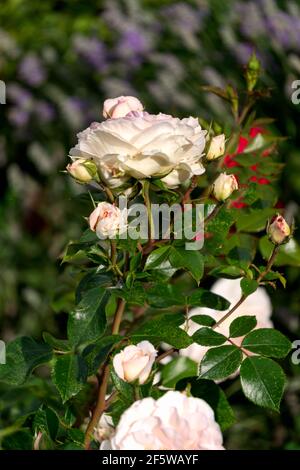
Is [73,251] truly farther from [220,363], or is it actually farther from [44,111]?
[44,111]

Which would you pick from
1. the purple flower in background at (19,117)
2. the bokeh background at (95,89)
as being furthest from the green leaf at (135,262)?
the purple flower in background at (19,117)

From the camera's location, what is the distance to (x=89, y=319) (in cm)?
90

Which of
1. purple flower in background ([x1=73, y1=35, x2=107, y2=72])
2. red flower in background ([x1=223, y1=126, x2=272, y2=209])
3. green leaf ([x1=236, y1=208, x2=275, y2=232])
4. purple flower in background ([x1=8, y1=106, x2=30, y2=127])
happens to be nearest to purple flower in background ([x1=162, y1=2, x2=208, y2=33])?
purple flower in background ([x1=73, y1=35, x2=107, y2=72])

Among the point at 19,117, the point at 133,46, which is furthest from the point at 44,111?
the point at 133,46

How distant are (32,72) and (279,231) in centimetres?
265

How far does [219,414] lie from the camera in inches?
35.4

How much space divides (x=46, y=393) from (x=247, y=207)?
40 centimetres

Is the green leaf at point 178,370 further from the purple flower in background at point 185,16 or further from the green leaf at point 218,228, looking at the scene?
the purple flower in background at point 185,16

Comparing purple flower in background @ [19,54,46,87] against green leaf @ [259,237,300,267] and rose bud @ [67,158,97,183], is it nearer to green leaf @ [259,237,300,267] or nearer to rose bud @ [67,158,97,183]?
green leaf @ [259,237,300,267]

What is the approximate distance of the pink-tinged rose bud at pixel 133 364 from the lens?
0.78 metres

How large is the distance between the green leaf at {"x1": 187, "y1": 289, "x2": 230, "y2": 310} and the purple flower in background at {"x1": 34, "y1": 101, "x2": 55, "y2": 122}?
7.91 ft

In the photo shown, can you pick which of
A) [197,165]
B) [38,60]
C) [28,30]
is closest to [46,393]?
[197,165]

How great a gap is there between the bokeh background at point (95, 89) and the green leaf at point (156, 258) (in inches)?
56.3
